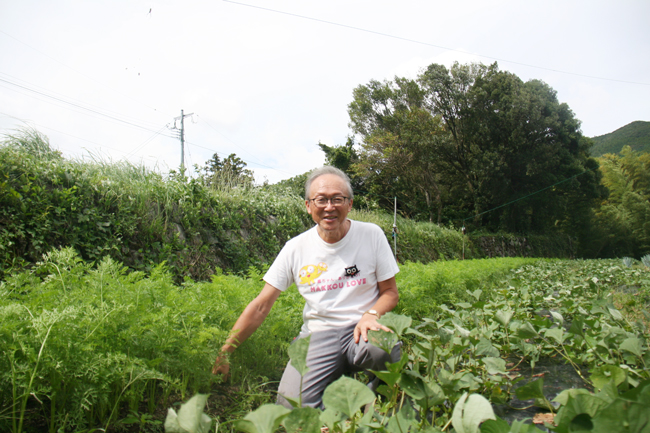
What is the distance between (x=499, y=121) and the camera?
78.9 ft

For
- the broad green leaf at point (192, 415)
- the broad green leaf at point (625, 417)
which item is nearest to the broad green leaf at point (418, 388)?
the broad green leaf at point (625, 417)

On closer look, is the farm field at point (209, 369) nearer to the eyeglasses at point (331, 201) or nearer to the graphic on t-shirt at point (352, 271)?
the graphic on t-shirt at point (352, 271)

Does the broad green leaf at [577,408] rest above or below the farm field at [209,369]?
above

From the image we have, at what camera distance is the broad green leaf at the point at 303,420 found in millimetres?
735

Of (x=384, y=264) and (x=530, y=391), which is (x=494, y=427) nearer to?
(x=530, y=391)

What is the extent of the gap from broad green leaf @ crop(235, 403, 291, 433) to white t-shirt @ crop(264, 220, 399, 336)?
155 cm

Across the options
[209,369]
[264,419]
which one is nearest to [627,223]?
[209,369]

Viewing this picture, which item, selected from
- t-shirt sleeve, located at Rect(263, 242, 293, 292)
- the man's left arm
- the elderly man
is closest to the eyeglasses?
the elderly man

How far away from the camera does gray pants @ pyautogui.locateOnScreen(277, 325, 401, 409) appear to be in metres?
1.92

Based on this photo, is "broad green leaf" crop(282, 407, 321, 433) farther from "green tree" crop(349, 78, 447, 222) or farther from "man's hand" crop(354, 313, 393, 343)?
"green tree" crop(349, 78, 447, 222)

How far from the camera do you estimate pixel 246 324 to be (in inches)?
81.7

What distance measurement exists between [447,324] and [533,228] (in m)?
Answer: 31.7

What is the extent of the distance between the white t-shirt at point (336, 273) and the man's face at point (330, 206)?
5.3 inches

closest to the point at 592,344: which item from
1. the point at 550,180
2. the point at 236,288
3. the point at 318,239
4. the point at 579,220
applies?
the point at 318,239
